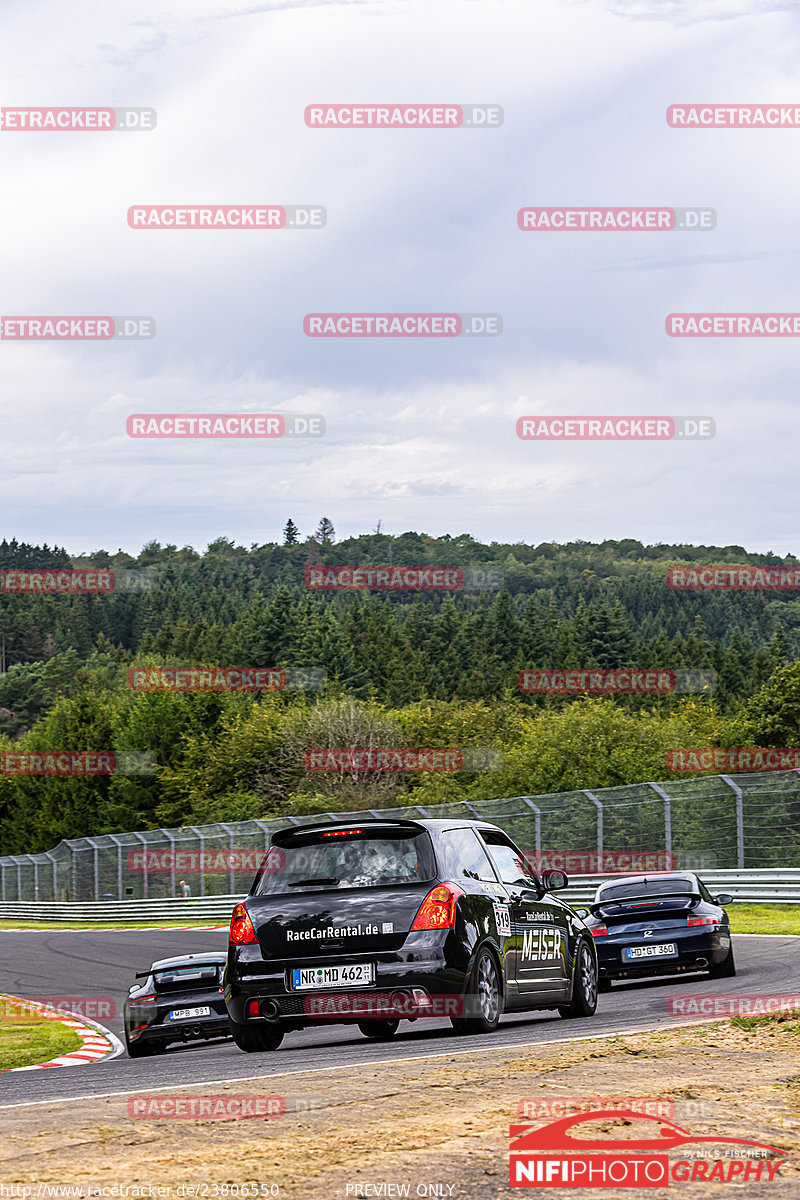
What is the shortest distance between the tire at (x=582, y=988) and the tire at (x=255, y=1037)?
7.81ft

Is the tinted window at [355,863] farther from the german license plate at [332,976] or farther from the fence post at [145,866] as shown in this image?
the fence post at [145,866]

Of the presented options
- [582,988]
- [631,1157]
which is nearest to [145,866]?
[582,988]

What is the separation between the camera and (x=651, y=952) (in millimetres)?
14844

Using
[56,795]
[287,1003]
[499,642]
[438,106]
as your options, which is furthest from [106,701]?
[287,1003]

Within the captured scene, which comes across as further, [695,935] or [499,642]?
[499,642]

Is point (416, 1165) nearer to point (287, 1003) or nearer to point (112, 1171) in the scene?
point (112, 1171)

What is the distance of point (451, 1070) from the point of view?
8.09m

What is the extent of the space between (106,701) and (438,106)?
110996 millimetres

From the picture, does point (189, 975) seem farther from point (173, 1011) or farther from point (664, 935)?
point (664, 935)

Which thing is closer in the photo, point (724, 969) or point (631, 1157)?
point (631, 1157)

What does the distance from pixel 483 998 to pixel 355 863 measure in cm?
131

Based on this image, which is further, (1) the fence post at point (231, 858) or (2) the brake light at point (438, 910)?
(1) the fence post at point (231, 858)

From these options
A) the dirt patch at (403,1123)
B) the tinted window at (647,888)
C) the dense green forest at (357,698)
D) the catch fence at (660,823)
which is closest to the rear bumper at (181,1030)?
the tinted window at (647,888)

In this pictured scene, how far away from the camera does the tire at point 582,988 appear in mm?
11961
